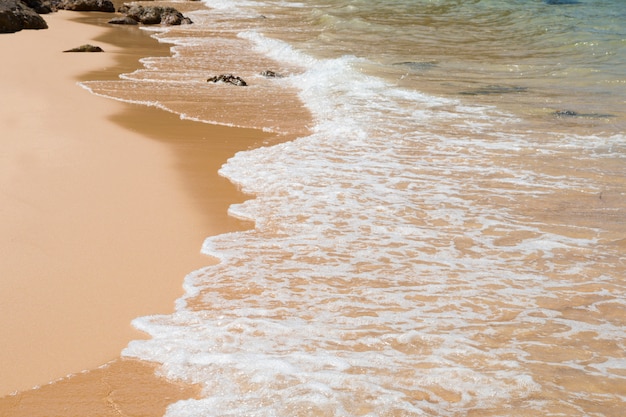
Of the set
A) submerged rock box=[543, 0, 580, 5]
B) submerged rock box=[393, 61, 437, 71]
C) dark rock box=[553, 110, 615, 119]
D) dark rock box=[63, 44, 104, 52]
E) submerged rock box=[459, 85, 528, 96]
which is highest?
submerged rock box=[543, 0, 580, 5]

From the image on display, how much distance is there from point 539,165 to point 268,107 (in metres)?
Result: 4.17

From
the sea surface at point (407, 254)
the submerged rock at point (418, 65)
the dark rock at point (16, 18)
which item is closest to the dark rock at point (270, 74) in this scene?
the sea surface at point (407, 254)

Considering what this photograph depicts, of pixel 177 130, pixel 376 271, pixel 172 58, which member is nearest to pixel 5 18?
pixel 172 58

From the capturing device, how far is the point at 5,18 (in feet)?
58.1

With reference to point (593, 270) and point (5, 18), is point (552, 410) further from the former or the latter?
point (5, 18)

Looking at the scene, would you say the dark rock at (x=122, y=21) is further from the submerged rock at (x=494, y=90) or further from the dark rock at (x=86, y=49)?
the submerged rock at (x=494, y=90)

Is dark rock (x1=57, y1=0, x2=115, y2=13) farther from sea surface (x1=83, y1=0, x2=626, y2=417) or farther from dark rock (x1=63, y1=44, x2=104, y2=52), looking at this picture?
sea surface (x1=83, y1=0, x2=626, y2=417)

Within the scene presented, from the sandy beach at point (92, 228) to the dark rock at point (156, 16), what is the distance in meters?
12.2

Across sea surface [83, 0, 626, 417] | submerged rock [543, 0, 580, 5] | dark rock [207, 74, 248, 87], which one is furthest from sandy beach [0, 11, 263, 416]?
submerged rock [543, 0, 580, 5]

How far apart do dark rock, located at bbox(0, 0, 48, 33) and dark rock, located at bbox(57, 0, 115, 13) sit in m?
5.83

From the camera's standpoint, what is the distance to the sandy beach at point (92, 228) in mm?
4008

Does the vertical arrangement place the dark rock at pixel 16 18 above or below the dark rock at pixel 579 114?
above

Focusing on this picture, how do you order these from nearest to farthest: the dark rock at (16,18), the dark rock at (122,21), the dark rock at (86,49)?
the dark rock at (86,49)
the dark rock at (16,18)
the dark rock at (122,21)

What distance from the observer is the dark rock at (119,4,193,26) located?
22422mm
